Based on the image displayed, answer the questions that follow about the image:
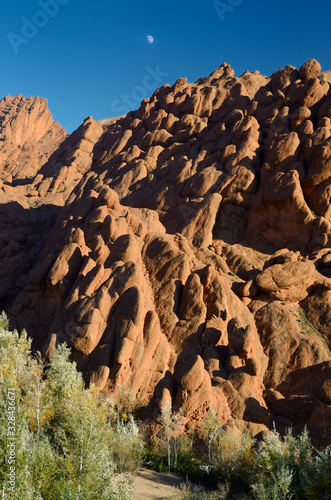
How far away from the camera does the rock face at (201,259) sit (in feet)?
123

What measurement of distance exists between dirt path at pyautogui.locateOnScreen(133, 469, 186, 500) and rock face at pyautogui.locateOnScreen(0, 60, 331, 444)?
5571mm

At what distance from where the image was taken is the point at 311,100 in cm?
6919

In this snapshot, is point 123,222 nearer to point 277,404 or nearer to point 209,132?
point 277,404

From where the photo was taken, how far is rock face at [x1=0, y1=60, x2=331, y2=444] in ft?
123

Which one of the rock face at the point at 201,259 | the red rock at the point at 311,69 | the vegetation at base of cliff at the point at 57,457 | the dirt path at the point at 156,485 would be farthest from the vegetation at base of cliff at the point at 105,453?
the red rock at the point at 311,69

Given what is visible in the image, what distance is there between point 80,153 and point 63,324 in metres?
67.0

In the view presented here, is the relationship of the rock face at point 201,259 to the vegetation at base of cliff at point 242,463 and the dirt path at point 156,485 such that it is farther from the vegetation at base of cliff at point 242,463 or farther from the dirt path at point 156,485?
the dirt path at point 156,485

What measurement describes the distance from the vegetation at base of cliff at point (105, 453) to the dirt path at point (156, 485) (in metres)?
0.68

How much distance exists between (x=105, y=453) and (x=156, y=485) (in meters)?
10.5

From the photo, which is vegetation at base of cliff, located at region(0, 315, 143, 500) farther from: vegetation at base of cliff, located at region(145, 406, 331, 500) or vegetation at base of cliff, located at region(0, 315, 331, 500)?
vegetation at base of cliff, located at region(145, 406, 331, 500)

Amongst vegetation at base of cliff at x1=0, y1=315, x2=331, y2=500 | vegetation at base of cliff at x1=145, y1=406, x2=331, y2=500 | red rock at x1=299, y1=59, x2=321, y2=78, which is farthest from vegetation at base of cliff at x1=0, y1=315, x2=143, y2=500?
red rock at x1=299, y1=59, x2=321, y2=78

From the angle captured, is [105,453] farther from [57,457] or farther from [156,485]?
[156,485]

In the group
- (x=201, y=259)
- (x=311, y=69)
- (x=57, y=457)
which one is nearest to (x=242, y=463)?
(x=57, y=457)

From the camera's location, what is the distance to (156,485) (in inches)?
1076
